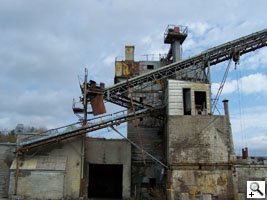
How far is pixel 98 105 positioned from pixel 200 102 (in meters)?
9.32

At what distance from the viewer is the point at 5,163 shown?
22.2 meters

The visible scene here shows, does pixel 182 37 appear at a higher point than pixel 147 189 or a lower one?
higher

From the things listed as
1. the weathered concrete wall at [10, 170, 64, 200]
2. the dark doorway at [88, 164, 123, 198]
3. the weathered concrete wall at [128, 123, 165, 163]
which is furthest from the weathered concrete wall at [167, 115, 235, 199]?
the dark doorway at [88, 164, 123, 198]

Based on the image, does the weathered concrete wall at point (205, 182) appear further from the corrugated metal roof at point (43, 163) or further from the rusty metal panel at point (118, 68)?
the rusty metal panel at point (118, 68)

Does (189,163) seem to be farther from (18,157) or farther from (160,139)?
(18,157)

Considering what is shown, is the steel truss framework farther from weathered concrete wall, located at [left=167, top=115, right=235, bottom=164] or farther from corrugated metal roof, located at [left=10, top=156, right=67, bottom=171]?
corrugated metal roof, located at [left=10, top=156, right=67, bottom=171]

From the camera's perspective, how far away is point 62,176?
70.3ft

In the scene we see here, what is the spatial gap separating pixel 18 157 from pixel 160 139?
13.5 meters

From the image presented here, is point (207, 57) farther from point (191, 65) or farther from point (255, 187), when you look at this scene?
point (255, 187)

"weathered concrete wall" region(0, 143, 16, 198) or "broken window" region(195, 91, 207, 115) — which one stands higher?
"broken window" region(195, 91, 207, 115)

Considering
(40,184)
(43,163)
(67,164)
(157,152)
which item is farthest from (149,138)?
(40,184)

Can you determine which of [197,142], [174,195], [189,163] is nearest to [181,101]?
[197,142]

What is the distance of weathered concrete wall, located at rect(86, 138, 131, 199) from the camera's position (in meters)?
24.0

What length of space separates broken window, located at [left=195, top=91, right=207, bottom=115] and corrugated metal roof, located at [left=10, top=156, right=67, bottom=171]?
479 inches
